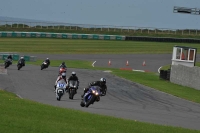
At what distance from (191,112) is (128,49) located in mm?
54992

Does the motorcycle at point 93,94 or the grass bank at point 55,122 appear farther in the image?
the motorcycle at point 93,94

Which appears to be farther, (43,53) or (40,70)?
(43,53)

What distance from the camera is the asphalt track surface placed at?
68.1 feet

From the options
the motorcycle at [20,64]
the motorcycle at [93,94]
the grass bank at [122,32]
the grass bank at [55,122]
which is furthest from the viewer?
the grass bank at [122,32]

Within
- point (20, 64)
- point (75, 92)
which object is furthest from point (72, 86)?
point (20, 64)

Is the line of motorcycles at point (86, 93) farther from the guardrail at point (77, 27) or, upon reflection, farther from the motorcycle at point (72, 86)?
the guardrail at point (77, 27)

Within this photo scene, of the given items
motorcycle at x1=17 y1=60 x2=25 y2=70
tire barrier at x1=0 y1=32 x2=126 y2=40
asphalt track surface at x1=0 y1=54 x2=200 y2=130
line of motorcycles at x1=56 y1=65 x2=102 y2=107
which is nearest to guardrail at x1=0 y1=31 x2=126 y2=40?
tire barrier at x1=0 y1=32 x2=126 y2=40

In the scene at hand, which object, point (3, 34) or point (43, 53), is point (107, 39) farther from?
point (43, 53)

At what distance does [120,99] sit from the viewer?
87.8 feet

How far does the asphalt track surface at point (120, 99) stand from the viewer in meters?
20.8

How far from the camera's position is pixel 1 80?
3331cm

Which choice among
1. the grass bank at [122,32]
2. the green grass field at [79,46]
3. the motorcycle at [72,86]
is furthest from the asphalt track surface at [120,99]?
the grass bank at [122,32]

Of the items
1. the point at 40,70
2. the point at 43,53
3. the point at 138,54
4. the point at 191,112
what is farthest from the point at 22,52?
the point at 191,112

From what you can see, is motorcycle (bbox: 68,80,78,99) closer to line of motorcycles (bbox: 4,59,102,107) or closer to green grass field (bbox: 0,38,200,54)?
line of motorcycles (bbox: 4,59,102,107)
